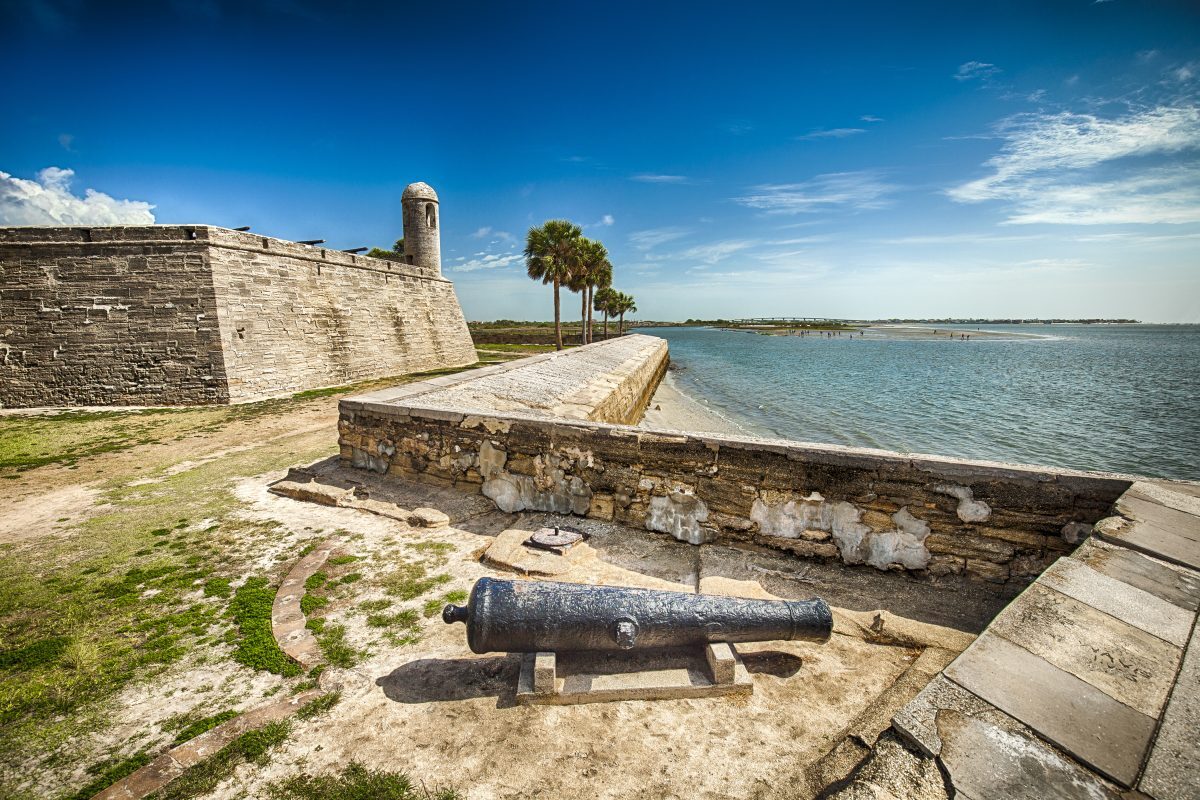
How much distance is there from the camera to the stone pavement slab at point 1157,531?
9.00 ft

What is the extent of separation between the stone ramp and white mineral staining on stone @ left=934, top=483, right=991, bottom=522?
0.87 m

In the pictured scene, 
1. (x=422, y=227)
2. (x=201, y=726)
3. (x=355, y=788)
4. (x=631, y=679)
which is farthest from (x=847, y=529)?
(x=422, y=227)

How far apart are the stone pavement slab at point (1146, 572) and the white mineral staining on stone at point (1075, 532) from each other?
2.04 ft

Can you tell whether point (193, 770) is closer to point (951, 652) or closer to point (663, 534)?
point (663, 534)

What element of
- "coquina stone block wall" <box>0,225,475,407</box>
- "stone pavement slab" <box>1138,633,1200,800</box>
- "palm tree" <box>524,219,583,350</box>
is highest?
"palm tree" <box>524,219,583,350</box>

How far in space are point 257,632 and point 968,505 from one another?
5129 millimetres

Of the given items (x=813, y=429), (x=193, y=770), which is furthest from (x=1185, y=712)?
(x=813, y=429)

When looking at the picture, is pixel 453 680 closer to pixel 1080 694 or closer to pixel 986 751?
pixel 986 751

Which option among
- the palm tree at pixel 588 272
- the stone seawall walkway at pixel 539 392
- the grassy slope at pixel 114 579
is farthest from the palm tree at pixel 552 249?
the grassy slope at pixel 114 579

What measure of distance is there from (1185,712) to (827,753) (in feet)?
4.17

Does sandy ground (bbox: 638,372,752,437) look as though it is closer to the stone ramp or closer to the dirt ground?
the dirt ground

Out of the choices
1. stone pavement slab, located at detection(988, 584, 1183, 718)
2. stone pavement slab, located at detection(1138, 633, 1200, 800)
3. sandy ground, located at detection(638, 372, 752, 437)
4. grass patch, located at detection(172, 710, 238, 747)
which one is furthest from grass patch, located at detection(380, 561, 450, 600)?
sandy ground, located at detection(638, 372, 752, 437)

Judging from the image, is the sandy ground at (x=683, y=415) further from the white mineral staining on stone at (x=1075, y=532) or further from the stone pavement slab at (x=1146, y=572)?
the stone pavement slab at (x=1146, y=572)

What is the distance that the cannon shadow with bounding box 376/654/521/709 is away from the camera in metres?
2.60
